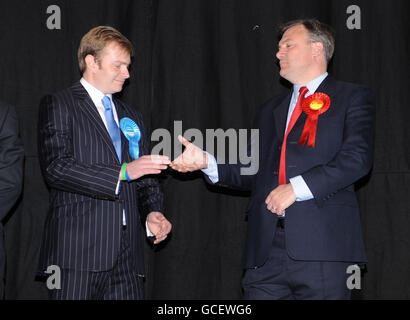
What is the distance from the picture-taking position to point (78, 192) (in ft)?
7.40

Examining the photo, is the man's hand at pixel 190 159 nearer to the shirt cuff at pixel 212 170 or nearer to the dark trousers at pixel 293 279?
the shirt cuff at pixel 212 170

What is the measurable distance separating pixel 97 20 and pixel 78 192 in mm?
1285

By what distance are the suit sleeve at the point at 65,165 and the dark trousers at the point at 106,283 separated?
0.25m

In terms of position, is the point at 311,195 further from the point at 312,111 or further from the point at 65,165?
the point at 65,165

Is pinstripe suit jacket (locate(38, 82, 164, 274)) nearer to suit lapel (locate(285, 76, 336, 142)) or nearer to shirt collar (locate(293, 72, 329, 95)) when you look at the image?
suit lapel (locate(285, 76, 336, 142))

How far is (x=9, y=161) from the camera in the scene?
7.29ft

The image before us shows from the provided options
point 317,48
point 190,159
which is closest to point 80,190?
point 190,159

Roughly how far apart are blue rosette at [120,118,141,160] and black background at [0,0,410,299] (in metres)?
0.59

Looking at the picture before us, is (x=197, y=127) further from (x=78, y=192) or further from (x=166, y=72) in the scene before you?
(x=78, y=192)

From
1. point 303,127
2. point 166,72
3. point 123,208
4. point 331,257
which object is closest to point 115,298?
point 123,208

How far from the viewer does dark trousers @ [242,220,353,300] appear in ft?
7.05

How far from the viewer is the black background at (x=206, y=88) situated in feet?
10.1

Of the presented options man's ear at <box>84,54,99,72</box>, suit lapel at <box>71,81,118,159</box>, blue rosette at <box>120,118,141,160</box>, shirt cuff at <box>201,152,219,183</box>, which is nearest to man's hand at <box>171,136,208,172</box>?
shirt cuff at <box>201,152,219,183</box>

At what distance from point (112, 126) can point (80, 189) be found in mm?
366
